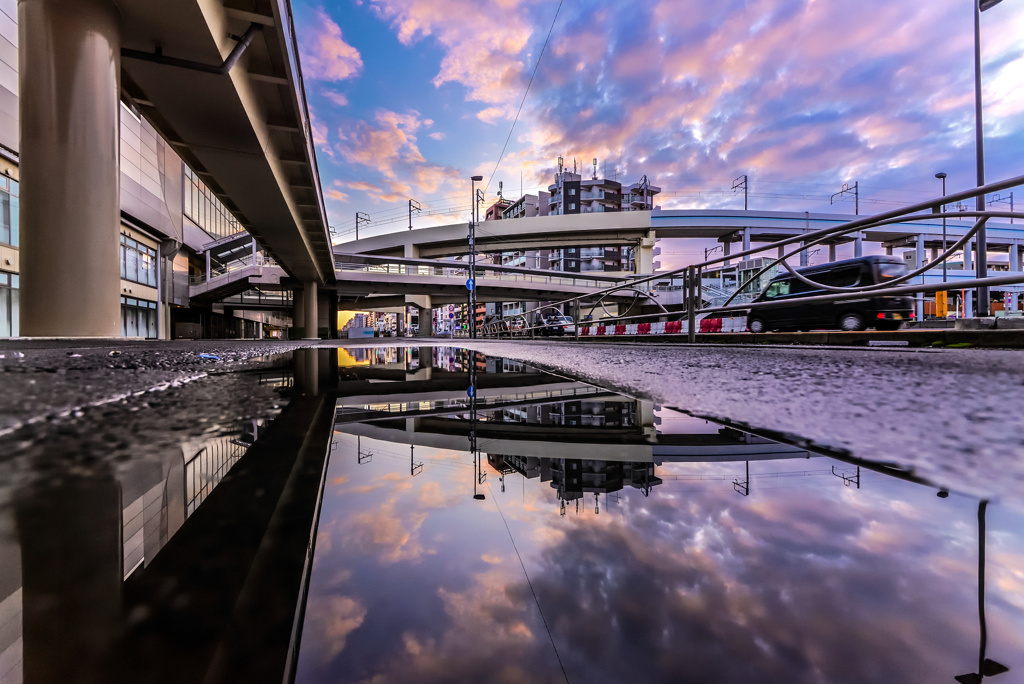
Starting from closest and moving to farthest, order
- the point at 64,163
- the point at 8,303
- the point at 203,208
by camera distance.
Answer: the point at 64,163
the point at 8,303
the point at 203,208

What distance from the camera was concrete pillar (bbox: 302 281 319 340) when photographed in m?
27.4

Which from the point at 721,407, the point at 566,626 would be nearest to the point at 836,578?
the point at 566,626

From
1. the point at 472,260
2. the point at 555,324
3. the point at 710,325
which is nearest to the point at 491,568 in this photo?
the point at 555,324

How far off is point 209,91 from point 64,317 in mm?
4255

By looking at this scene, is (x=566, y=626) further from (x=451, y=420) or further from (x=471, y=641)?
(x=451, y=420)

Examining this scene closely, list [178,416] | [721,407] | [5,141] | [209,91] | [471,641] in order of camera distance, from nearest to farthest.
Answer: [471,641] → [178,416] → [721,407] → [209,91] → [5,141]

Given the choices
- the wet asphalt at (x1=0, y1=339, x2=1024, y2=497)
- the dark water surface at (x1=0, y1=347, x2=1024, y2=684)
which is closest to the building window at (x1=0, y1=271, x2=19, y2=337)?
the wet asphalt at (x1=0, y1=339, x2=1024, y2=497)

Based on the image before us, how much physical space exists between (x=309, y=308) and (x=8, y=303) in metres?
14.0

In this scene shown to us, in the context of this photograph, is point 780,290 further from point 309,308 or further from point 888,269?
point 309,308

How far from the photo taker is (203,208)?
112 ft

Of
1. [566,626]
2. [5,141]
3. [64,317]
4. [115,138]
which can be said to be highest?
[5,141]

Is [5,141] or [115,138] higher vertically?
[5,141]

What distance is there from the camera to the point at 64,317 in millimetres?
5559

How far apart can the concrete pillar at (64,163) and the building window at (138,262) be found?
62.0 ft
